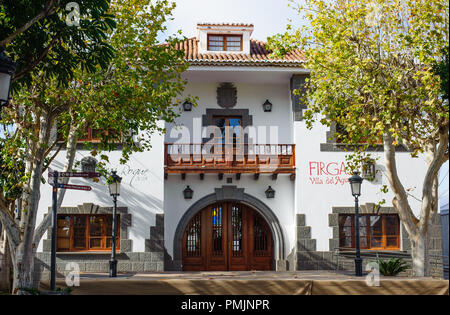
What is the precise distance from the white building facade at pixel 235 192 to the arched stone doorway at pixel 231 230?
0.03 metres

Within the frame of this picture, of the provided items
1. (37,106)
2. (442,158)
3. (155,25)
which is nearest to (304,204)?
(442,158)

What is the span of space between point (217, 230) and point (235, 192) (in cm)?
142

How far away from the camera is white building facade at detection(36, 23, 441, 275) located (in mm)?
15891

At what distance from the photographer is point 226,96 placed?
17250 mm

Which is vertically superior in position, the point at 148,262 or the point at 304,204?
the point at 304,204

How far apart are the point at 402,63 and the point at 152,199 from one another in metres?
8.51

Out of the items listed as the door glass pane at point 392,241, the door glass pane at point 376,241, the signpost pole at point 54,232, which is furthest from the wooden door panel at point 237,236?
the signpost pole at point 54,232

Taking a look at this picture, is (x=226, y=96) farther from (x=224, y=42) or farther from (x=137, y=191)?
(x=137, y=191)

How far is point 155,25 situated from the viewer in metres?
11.9

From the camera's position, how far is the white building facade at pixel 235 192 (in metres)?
15.9

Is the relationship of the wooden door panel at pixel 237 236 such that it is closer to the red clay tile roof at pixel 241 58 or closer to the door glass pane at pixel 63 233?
the red clay tile roof at pixel 241 58

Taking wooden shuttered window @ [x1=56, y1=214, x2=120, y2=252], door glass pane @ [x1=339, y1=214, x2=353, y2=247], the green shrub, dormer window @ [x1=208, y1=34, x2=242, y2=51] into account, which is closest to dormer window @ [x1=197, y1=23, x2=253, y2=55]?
dormer window @ [x1=208, y1=34, x2=242, y2=51]

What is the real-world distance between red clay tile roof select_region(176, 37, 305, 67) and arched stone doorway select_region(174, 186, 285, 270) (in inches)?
A: 158
